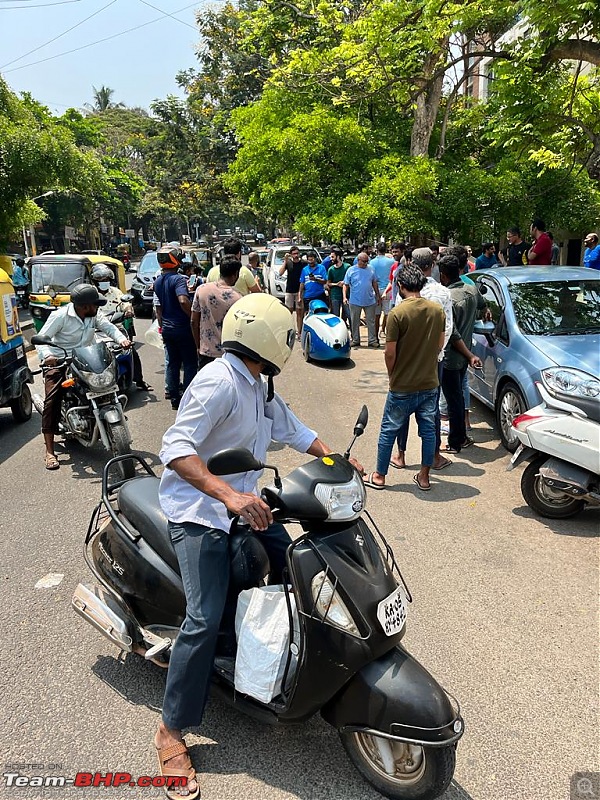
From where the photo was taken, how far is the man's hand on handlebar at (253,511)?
2166mm

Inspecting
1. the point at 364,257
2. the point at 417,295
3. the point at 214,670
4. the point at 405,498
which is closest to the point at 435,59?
the point at 364,257

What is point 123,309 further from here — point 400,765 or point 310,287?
point 400,765

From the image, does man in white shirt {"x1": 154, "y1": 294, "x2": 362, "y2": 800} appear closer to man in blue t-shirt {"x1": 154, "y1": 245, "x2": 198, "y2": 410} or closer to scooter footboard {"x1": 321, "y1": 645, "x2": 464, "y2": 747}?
scooter footboard {"x1": 321, "y1": 645, "x2": 464, "y2": 747}

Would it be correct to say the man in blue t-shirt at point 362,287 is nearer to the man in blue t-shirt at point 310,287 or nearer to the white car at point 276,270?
the man in blue t-shirt at point 310,287

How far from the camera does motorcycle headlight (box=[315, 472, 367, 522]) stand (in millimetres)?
2207

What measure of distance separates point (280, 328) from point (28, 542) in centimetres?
298

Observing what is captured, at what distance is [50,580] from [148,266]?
50.8 feet

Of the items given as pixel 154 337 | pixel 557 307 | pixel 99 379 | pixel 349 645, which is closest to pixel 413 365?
pixel 557 307

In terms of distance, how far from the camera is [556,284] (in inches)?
255

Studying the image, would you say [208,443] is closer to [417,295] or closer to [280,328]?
[280,328]

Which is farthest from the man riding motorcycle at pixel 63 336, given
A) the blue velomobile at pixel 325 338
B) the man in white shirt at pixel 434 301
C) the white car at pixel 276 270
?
the white car at pixel 276 270

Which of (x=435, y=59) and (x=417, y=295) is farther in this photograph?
(x=435, y=59)

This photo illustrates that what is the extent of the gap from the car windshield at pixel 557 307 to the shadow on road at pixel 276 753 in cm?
443

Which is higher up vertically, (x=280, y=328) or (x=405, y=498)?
(x=280, y=328)
